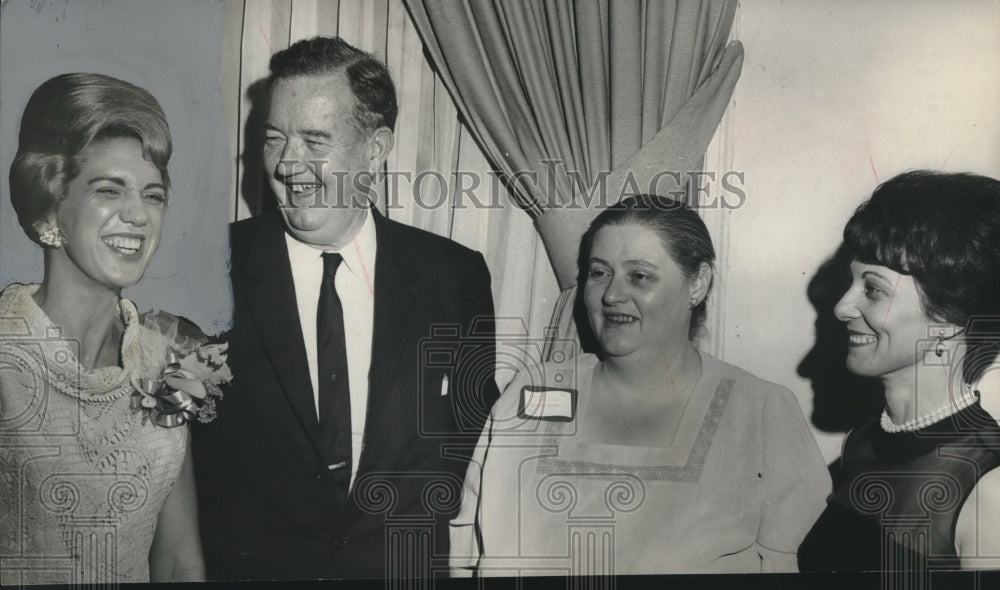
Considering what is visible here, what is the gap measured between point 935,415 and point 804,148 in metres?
0.87

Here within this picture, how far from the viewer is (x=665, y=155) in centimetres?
295

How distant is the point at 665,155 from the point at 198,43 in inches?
54.2

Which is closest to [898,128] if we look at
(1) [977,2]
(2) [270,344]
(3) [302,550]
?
(1) [977,2]

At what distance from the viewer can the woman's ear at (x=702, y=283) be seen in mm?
2936

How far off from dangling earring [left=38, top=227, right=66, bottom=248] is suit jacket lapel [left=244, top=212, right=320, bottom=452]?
0.51 m

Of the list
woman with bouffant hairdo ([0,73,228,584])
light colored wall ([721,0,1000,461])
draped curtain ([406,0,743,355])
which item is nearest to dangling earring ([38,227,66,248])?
woman with bouffant hairdo ([0,73,228,584])

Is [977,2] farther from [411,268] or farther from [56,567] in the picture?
[56,567]

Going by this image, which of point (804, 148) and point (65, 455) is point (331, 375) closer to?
point (65, 455)

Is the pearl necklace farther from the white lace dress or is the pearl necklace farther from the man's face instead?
the white lace dress

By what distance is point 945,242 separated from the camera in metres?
2.93

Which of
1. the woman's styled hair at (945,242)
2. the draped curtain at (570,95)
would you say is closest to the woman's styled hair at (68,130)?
the draped curtain at (570,95)

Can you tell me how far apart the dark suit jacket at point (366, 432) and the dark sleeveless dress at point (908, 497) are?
111 centimetres

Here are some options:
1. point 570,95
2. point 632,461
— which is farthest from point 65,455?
point 570,95

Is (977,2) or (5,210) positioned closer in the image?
(5,210)
